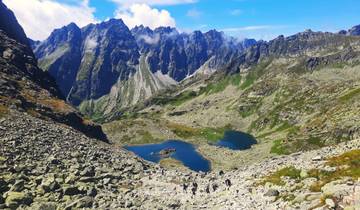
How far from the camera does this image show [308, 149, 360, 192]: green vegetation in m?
47.4

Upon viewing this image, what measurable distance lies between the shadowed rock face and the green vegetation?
57.4m

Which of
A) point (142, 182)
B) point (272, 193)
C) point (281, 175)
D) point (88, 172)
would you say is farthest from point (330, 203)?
point (88, 172)

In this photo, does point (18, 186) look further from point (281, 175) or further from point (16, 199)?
point (281, 175)

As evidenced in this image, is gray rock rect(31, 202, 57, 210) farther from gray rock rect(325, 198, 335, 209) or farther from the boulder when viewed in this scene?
gray rock rect(325, 198, 335, 209)

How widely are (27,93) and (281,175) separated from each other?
7499cm

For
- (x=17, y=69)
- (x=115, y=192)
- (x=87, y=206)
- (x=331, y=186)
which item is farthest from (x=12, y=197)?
(x=17, y=69)

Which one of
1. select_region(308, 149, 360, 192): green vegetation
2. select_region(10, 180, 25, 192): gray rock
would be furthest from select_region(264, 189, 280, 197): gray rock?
select_region(10, 180, 25, 192): gray rock

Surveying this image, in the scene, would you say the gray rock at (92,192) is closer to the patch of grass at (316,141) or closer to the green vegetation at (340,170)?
the green vegetation at (340,170)

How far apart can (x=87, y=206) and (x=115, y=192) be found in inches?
297

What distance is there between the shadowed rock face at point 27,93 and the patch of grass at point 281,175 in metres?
50.9

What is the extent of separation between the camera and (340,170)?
2010 inches

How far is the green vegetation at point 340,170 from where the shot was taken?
47.4 m

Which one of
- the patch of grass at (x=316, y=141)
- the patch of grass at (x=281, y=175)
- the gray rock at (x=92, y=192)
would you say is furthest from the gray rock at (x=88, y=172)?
the patch of grass at (x=316, y=141)

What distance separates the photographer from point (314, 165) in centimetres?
5634
